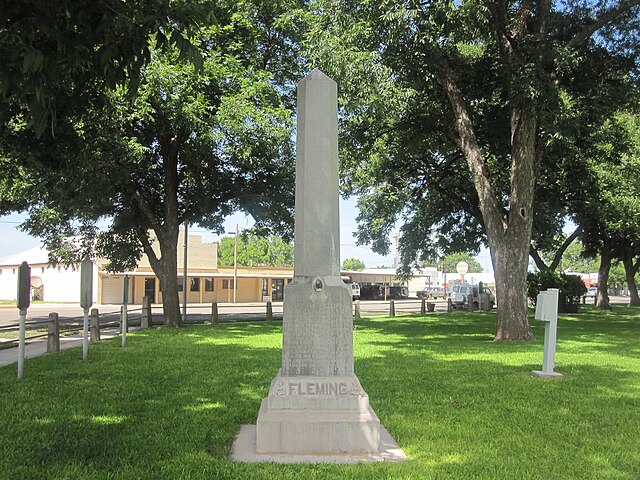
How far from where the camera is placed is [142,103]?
14844 mm

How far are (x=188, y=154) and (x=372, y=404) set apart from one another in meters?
12.4

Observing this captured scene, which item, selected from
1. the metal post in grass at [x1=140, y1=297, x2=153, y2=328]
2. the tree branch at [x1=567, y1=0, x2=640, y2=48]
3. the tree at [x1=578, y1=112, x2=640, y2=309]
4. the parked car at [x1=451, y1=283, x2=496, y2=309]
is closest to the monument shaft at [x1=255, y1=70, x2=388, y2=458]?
the tree branch at [x1=567, y1=0, x2=640, y2=48]

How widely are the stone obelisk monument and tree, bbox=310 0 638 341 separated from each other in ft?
25.5

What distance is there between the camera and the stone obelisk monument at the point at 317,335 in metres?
4.75

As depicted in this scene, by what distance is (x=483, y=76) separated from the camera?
17281mm

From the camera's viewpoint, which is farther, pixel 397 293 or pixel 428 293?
pixel 428 293

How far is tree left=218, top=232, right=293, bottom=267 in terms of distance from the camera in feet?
261

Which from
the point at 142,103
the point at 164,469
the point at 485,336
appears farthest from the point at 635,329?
the point at 164,469

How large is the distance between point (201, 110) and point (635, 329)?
15.4m

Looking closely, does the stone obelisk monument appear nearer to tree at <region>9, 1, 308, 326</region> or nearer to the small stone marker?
the small stone marker

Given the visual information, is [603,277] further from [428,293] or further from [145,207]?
[428,293]

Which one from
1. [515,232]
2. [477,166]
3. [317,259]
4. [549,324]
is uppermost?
[477,166]

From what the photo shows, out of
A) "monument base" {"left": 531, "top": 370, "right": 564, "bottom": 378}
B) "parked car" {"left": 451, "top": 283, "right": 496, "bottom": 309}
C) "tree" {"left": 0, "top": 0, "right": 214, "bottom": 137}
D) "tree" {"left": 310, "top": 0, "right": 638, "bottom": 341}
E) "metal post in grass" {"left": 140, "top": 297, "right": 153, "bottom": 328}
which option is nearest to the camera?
"tree" {"left": 0, "top": 0, "right": 214, "bottom": 137}

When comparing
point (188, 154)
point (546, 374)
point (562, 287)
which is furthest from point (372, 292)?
point (546, 374)
